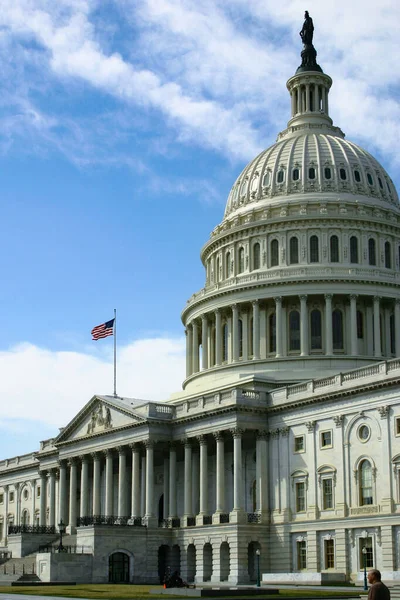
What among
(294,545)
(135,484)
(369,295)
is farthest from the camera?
(369,295)

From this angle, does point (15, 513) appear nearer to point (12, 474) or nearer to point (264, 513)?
point (12, 474)

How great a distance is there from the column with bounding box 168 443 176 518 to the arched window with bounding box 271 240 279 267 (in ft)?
85.2

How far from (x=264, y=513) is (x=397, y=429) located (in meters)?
17.6

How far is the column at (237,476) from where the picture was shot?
284ft

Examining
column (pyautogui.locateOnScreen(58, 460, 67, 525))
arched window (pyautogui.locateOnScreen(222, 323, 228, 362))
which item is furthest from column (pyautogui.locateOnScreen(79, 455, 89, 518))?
arched window (pyautogui.locateOnScreen(222, 323, 228, 362))

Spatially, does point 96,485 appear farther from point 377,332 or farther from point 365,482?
point 365,482

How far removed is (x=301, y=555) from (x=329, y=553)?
3.65 metres

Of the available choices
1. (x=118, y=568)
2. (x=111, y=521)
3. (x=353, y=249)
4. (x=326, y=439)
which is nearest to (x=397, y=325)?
(x=353, y=249)

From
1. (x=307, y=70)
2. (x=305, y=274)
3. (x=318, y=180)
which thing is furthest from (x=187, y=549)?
(x=307, y=70)

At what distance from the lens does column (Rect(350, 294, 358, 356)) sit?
104562mm

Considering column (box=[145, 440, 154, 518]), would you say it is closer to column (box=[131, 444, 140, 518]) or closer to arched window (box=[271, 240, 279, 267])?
column (box=[131, 444, 140, 518])

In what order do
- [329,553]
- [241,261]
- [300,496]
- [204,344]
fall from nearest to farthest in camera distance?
[329,553]
[300,496]
[204,344]
[241,261]

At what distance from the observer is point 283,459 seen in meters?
87.9

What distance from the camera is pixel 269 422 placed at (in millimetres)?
90688
